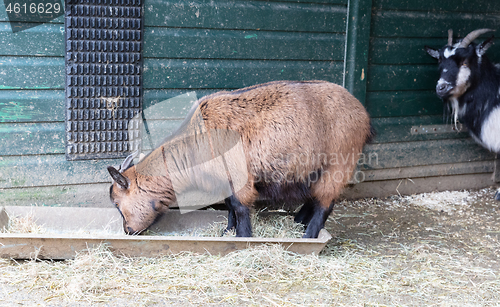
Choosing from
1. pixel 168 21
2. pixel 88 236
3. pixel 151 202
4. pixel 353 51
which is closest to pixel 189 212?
pixel 151 202

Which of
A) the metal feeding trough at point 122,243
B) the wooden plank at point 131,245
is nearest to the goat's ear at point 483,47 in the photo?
the metal feeding trough at point 122,243

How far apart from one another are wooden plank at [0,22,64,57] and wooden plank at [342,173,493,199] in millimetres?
3565

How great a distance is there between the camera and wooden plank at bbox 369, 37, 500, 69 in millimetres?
5227

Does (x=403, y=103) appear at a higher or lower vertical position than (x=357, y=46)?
lower

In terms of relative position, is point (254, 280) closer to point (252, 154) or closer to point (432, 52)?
point (252, 154)

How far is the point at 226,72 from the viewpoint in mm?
4773

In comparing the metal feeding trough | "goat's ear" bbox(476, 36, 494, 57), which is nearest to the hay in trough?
the metal feeding trough

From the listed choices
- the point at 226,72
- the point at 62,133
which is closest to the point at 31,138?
the point at 62,133

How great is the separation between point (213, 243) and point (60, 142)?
2.00 m

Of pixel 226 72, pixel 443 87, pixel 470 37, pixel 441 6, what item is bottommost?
pixel 443 87

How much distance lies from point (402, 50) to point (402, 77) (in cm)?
31

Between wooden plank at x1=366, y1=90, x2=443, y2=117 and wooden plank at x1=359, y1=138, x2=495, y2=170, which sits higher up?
wooden plank at x1=366, y1=90, x2=443, y2=117

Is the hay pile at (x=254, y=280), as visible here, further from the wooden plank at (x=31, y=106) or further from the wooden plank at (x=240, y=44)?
the wooden plank at (x=240, y=44)

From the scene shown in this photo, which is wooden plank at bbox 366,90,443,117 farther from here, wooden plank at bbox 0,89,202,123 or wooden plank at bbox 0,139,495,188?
wooden plank at bbox 0,89,202,123
